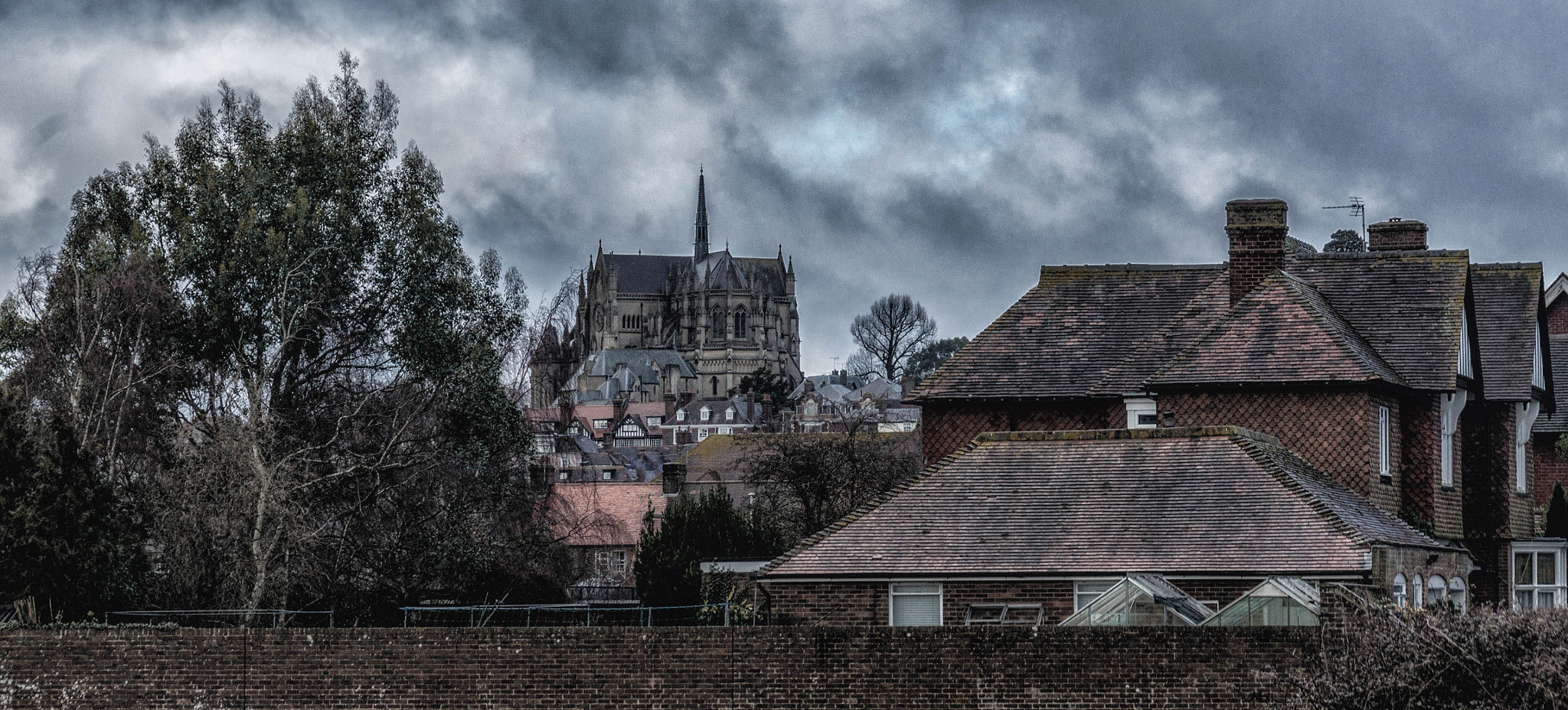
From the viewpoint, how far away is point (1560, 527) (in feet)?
130

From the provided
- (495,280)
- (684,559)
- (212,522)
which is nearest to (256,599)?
(212,522)

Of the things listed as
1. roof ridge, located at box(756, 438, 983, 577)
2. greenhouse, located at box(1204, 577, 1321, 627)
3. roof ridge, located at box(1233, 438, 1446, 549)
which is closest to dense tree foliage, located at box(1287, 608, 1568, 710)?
greenhouse, located at box(1204, 577, 1321, 627)

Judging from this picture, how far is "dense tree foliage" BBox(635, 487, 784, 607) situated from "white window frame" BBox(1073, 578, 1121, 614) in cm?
1997

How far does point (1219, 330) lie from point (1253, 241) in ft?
8.97

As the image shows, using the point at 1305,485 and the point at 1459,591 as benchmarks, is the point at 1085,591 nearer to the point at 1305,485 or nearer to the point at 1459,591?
the point at 1305,485

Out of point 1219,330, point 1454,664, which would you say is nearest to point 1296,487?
point 1219,330

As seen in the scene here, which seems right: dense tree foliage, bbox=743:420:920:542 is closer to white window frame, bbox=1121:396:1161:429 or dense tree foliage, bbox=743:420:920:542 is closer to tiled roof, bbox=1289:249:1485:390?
white window frame, bbox=1121:396:1161:429

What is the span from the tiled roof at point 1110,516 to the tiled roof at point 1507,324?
690 centimetres

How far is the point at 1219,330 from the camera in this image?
33.0m

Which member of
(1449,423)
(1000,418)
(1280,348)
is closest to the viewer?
(1280,348)

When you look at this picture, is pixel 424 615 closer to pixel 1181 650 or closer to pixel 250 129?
pixel 250 129

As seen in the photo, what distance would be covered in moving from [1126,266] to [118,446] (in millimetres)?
21781

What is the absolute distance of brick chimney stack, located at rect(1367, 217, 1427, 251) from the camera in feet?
127

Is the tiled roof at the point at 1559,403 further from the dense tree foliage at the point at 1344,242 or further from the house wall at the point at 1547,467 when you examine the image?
the dense tree foliage at the point at 1344,242
